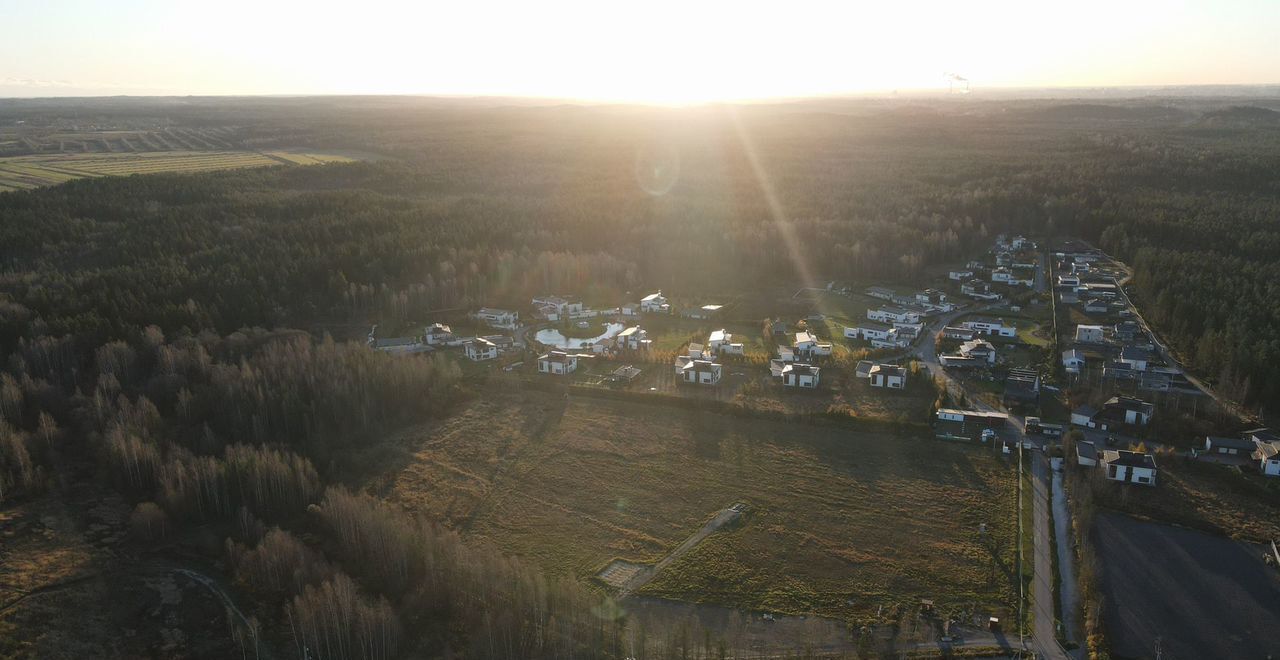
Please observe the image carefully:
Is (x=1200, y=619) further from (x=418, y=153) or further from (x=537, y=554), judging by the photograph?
(x=418, y=153)

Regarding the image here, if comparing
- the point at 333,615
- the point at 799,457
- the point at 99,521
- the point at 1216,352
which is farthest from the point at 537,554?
the point at 1216,352

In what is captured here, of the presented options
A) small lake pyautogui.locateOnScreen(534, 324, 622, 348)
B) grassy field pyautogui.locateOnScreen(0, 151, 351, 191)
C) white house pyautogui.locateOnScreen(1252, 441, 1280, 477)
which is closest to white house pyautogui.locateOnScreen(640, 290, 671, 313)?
small lake pyautogui.locateOnScreen(534, 324, 622, 348)

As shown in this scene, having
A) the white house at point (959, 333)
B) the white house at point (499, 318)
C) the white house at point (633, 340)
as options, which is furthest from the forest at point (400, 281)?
the white house at point (959, 333)

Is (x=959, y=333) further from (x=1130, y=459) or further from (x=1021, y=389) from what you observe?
(x=1130, y=459)

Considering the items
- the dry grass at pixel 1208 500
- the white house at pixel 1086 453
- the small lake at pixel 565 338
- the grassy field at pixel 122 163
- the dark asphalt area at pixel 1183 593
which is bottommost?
the dark asphalt area at pixel 1183 593

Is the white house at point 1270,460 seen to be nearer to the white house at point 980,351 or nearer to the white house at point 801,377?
the white house at point 980,351

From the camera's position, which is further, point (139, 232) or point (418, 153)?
point (418, 153)
